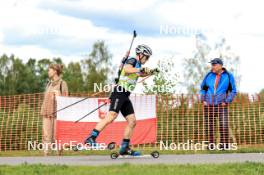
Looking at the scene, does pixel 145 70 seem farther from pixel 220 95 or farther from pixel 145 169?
pixel 220 95

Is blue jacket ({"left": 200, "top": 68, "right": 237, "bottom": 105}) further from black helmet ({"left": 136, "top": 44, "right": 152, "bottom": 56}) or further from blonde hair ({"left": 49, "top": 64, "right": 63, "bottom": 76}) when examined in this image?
blonde hair ({"left": 49, "top": 64, "right": 63, "bottom": 76})

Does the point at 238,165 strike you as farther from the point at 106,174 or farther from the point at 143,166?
the point at 106,174

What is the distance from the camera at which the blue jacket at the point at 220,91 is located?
13.1 metres

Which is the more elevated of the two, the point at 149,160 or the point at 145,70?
the point at 145,70

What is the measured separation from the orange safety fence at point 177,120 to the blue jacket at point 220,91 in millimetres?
1050

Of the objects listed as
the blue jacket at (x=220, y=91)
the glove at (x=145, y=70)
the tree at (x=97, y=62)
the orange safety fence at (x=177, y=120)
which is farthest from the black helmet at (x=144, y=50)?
the tree at (x=97, y=62)

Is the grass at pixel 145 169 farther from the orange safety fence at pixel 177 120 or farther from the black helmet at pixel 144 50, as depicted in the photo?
the orange safety fence at pixel 177 120

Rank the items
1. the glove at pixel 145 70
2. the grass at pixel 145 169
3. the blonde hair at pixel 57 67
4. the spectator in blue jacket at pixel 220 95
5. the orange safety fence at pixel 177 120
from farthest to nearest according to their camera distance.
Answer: the orange safety fence at pixel 177 120
the spectator in blue jacket at pixel 220 95
the blonde hair at pixel 57 67
the glove at pixel 145 70
the grass at pixel 145 169

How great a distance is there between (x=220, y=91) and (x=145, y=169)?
5.73m

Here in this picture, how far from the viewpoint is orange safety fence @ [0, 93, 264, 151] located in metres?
14.8

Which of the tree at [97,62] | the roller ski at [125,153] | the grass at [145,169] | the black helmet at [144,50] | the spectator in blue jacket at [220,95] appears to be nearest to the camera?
the grass at [145,169]

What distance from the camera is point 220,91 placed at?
13.1m

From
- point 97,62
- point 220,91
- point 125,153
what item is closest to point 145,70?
point 125,153

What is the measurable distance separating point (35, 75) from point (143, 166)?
89002 mm
